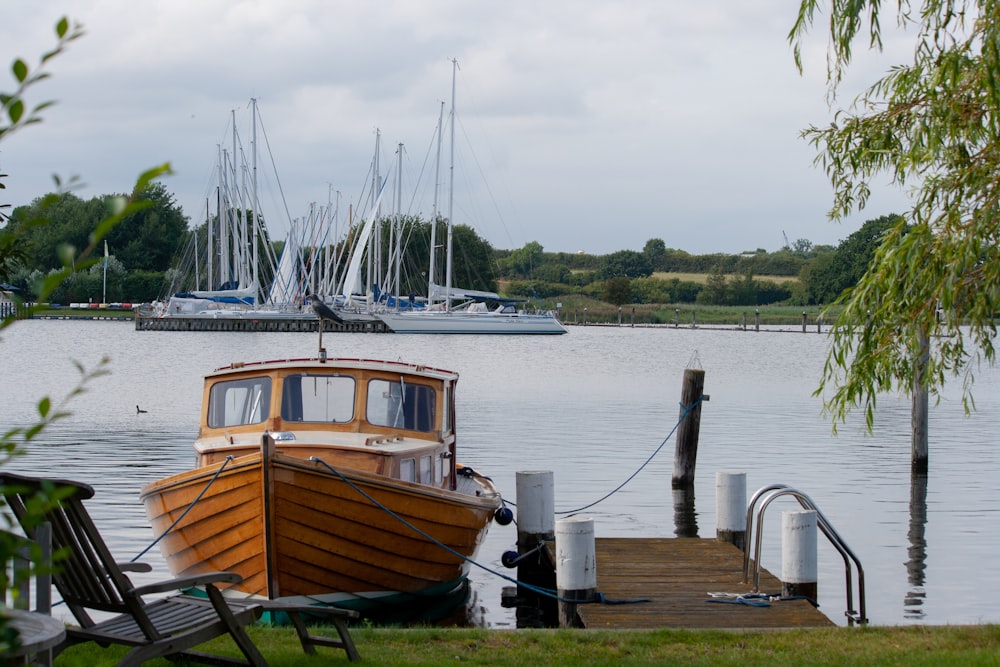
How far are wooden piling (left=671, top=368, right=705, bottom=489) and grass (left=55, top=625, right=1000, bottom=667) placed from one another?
11.7 metres

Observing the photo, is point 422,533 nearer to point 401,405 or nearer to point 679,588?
point 401,405

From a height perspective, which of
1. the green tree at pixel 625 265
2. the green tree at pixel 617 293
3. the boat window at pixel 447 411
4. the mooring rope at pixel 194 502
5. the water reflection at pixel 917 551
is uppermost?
the green tree at pixel 625 265

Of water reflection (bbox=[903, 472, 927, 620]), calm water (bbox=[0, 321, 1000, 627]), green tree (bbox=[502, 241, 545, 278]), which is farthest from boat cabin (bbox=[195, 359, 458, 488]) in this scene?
green tree (bbox=[502, 241, 545, 278])

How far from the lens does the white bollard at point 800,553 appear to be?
1140cm

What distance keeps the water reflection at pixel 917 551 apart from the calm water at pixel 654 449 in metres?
0.06

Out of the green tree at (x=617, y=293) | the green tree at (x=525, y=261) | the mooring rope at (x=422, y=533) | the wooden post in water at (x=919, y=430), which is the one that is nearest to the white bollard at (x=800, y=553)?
the mooring rope at (x=422, y=533)

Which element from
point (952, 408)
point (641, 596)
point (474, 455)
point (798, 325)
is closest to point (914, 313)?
point (641, 596)

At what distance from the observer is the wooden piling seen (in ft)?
69.2

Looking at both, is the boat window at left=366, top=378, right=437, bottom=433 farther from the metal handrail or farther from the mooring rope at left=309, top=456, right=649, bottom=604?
the metal handrail

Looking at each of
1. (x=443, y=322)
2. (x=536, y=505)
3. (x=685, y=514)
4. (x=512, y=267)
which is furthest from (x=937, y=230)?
(x=512, y=267)

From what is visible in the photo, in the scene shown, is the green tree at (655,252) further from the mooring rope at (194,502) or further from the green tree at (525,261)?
the mooring rope at (194,502)

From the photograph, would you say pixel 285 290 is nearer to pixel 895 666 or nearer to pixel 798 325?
pixel 798 325

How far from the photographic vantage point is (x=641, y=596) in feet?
38.5

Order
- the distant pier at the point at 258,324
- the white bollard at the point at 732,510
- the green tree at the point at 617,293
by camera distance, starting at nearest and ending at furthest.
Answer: the white bollard at the point at 732,510 < the distant pier at the point at 258,324 < the green tree at the point at 617,293
